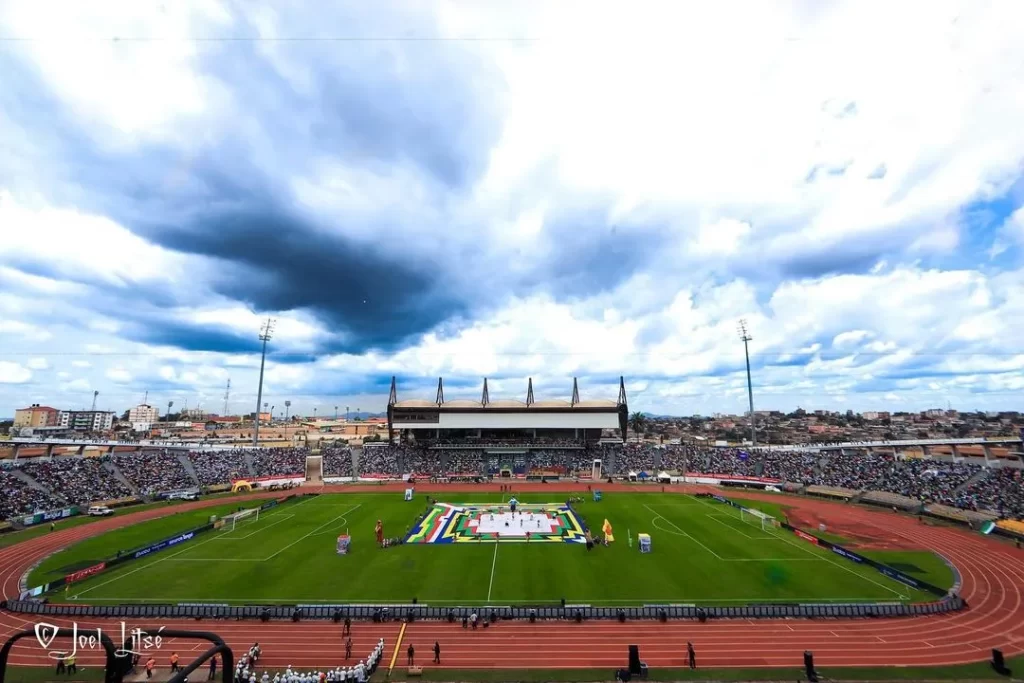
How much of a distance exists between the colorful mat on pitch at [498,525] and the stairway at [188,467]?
4105cm

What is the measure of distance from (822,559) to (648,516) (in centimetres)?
1699

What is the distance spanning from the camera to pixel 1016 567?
35.0 m

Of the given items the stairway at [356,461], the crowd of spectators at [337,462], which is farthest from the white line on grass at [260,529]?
the crowd of spectators at [337,462]

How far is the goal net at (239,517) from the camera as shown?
154 feet

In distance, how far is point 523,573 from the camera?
107 ft

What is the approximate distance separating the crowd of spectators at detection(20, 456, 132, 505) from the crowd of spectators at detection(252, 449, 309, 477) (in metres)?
18.5

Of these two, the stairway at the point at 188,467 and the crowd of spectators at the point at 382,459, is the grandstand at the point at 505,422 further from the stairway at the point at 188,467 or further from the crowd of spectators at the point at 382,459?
the stairway at the point at 188,467

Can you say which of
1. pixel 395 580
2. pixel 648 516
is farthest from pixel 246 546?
pixel 648 516

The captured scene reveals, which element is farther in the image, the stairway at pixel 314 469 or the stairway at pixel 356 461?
the stairway at pixel 356 461

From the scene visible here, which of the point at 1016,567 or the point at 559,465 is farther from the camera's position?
the point at 559,465

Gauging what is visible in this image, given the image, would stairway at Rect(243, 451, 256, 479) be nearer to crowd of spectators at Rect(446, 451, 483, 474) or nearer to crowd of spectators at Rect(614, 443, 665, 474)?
crowd of spectators at Rect(446, 451, 483, 474)

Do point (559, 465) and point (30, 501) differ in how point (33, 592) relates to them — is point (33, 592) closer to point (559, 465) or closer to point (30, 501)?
point (30, 501)

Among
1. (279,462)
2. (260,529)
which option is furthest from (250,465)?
(260,529)
